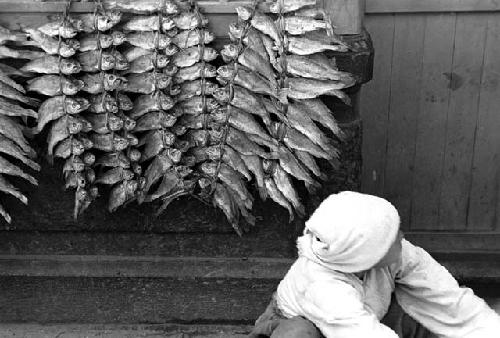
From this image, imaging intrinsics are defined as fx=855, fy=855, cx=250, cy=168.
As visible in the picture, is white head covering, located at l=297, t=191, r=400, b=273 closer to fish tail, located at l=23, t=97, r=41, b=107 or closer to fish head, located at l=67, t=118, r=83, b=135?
fish head, located at l=67, t=118, r=83, b=135

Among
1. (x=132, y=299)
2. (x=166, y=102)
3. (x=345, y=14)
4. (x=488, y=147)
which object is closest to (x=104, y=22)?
(x=166, y=102)

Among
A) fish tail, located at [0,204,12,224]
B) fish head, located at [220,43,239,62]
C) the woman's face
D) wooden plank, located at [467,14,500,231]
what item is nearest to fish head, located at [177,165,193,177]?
fish head, located at [220,43,239,62]

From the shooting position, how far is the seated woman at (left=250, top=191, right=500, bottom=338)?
2.82m

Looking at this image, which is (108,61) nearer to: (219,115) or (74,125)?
(74,125)

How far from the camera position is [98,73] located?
3.79 metres

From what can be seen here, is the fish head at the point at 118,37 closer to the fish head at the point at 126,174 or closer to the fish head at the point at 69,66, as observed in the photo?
the fish head at the point at 69,66

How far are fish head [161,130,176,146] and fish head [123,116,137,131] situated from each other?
0.45 ft

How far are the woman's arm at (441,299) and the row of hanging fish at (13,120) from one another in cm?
175

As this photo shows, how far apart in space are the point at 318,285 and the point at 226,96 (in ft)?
3.76

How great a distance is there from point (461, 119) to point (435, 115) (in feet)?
0.45

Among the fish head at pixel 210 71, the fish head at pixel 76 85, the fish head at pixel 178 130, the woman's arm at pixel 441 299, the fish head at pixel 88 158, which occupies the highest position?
the fish head at pixel 210 71

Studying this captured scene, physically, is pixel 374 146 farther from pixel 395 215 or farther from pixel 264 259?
pixel 395 215

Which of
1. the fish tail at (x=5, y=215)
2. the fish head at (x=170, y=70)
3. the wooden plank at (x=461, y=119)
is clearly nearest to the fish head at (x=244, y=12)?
the fish head at (x=170, y=70)

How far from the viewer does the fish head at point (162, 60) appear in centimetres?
373
